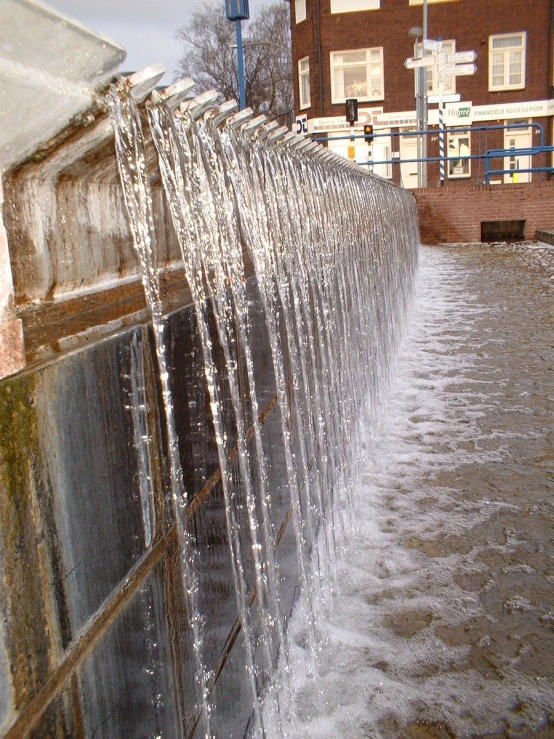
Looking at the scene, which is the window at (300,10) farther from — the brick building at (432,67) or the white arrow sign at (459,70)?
the white arrow sign at (459,70)

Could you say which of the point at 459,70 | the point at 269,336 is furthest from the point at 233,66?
the point at 269,336

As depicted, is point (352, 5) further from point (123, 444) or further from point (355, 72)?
point (123, 444)

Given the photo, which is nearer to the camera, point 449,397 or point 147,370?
point 147,370

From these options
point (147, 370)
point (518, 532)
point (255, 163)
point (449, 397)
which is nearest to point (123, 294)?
point (147, 370)

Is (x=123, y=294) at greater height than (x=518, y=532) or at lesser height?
greater

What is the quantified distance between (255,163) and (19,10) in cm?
161

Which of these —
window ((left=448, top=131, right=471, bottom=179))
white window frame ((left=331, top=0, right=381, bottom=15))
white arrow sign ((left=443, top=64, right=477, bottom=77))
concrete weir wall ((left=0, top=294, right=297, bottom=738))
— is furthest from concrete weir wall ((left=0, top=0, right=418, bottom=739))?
white window frame ((left=331, top=0, right=381, bottom=15))

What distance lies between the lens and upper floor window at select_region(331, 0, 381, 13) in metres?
27.5

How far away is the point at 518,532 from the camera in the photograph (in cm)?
→ 289

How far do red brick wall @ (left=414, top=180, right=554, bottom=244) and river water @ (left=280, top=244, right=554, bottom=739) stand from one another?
35.7 feet

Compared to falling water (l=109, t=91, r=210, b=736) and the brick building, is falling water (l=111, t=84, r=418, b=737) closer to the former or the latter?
falling water (l=109, t=91, r=210, b=736)

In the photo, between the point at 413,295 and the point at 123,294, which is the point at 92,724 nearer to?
the point at 123,294

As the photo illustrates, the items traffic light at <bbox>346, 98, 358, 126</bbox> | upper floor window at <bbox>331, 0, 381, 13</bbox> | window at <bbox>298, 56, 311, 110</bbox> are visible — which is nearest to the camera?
traffic light at <bbox>346, 98, 358, 126</bbox>

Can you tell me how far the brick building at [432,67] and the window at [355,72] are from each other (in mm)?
39
